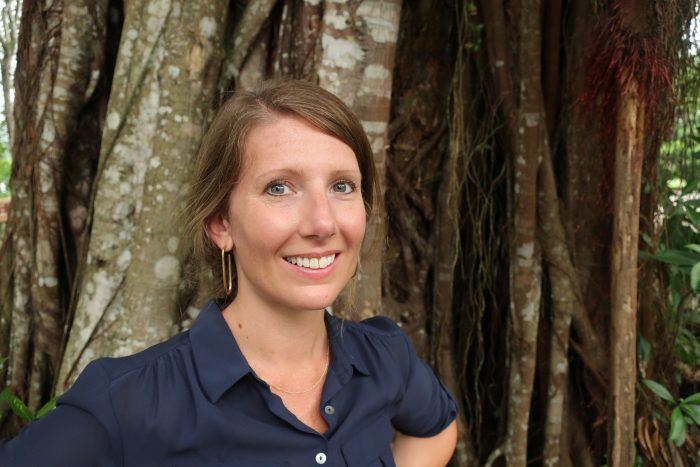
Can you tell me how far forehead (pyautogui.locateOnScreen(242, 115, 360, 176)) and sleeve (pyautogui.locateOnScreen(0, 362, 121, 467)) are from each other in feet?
1.51

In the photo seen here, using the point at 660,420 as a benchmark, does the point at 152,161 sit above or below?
above

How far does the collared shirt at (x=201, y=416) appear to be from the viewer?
106 cm

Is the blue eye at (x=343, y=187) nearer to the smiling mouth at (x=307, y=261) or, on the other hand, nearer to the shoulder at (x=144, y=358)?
the smiling mouth at (x=307, y=261)

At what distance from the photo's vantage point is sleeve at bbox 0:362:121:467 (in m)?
1.03

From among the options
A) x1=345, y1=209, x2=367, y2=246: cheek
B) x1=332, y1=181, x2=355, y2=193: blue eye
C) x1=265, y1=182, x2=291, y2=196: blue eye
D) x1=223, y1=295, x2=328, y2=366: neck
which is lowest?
x1=223, y1=295, x2=328, y2=366: neck

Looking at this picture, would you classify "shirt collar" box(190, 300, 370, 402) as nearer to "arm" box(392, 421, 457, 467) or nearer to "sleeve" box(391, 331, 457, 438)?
"sleeve" box(391, 331, 457, 438)

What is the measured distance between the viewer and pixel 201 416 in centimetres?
113

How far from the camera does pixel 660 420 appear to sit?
8.11 ft

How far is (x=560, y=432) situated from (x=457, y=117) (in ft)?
4.03

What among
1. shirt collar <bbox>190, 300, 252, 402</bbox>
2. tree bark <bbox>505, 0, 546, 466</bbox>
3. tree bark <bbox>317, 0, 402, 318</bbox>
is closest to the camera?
shirt collar <bbox>190, 300, 252, 402</bbox>

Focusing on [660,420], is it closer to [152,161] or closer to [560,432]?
[560,432]

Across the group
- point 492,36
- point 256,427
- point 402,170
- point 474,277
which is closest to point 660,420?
point 474,277

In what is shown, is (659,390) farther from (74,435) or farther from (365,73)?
(74,435)

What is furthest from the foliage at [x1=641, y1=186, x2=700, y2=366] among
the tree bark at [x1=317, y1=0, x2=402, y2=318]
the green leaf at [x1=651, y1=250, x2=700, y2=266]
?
the tree bark at [x1=317, y1=0, x2=402, y2=318]
